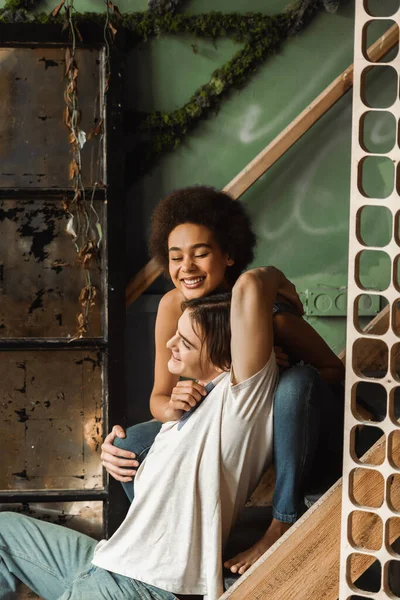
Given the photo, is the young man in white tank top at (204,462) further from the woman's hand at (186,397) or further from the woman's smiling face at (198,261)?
the woman's smiling face at (198,261)

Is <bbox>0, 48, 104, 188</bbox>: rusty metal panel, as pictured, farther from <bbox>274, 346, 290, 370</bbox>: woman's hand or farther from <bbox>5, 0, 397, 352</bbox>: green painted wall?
<bbox>274, 346, 290, 370</bbox>: woman's hand

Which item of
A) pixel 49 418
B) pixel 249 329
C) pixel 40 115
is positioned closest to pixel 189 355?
pixel 249 329

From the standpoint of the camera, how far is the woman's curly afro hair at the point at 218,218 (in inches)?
103

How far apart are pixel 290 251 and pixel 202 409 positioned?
134cm

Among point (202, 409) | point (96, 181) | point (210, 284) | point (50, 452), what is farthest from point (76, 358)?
point (202, 409)

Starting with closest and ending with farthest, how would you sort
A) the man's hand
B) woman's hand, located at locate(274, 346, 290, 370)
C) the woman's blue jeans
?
the woman's blue jeans
woman's hand, located at locate(274, 346, 290, 370)
the man's hand

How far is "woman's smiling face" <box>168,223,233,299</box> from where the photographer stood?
257 centimetres

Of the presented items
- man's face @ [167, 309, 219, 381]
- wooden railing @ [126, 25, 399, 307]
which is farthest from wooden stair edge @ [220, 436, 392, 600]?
wooden railing @ [126, 25, 399, 307]

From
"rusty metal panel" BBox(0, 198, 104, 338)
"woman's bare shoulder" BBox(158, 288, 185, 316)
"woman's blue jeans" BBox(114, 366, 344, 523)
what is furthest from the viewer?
"rusty metal panel" BBox(0, 198, 104, 338)

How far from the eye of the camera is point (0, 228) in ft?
10.5

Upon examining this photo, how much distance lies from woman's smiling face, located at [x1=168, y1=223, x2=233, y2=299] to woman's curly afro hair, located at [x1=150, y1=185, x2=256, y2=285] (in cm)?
2

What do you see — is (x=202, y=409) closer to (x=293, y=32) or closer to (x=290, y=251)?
(x=290, y=251)

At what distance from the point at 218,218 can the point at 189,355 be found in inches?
22.6

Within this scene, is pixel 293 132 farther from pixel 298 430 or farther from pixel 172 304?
pixel 298 430
